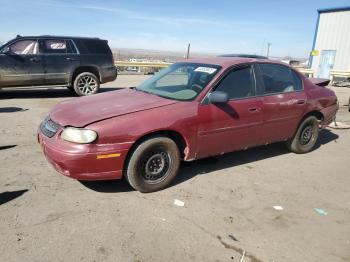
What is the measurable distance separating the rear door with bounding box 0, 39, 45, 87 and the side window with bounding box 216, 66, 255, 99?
7.53m

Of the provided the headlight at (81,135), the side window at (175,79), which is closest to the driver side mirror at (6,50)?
the side window at (175,79)

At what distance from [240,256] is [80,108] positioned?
259 cm

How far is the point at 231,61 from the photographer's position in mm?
5016

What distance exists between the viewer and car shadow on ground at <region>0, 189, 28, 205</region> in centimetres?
392

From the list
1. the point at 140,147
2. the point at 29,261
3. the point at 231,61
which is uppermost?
the point at 231,61

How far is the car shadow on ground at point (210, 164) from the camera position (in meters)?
4.42

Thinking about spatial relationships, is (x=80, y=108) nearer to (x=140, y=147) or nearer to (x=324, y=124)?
(x=140, y=147)

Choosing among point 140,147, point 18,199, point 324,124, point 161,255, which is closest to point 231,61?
point 140,147

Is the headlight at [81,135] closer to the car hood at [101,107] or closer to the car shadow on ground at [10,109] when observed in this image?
the car hood at [101,107]

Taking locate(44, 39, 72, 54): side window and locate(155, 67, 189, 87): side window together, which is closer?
locate(155, 67, 189, 87): side window

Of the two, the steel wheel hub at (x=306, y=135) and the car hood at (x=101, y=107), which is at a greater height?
the car hood at (x=101, y=107)

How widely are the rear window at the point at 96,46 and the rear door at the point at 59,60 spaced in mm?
483

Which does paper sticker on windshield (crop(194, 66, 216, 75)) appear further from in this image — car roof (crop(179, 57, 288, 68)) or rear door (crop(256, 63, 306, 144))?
rear door (crop(256, 63, 306, 144))

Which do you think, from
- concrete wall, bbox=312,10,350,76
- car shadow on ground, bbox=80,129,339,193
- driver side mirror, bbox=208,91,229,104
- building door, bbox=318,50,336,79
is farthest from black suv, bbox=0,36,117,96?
building door, bbox=318,50,336,79
